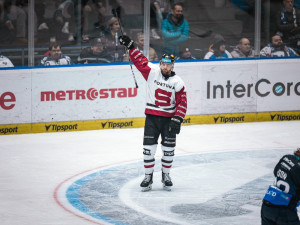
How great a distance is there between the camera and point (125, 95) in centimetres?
1112

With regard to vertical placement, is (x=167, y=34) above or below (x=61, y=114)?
above

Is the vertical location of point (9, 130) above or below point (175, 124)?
below

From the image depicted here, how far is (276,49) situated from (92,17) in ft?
10.8

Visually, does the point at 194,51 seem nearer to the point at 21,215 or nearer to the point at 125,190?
the point at 125,190

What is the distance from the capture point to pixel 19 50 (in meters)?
10.5

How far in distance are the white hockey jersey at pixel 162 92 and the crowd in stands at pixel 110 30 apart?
2.39m

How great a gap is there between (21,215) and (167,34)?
5.34 m

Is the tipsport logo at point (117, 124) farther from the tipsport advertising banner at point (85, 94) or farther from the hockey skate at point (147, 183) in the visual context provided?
the hockey skate at point (147, 183)

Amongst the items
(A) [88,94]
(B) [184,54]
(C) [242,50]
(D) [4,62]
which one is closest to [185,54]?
(B) [184,54]

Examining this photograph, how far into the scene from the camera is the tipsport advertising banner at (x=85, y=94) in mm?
10633

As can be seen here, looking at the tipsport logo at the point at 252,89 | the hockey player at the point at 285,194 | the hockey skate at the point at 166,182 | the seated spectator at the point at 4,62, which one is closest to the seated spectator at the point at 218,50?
the tipsport logo at the point at 252,89

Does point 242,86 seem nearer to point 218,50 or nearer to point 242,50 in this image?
point 242,50

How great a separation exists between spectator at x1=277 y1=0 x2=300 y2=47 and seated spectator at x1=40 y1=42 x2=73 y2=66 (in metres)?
3.78

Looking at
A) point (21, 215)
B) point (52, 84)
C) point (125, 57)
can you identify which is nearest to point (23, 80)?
point (52, 84)
